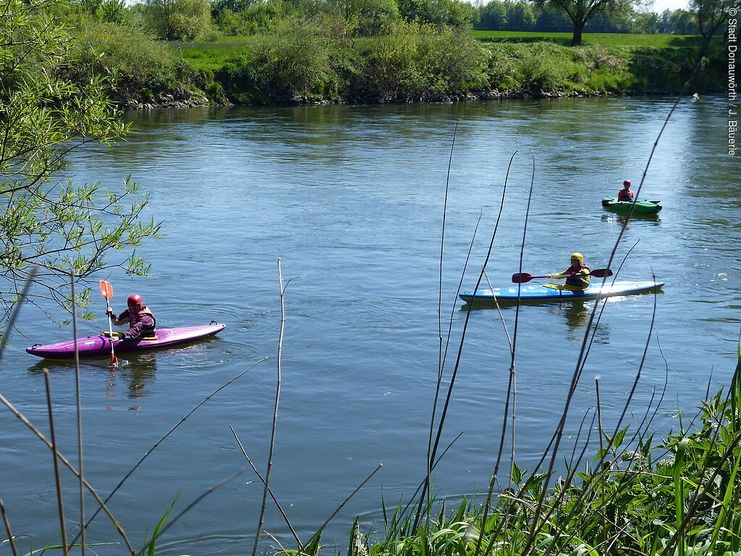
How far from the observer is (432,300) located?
50.5 ft

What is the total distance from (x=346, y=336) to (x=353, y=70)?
37756mm

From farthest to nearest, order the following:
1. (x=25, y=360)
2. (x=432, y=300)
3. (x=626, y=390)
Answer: (x=432, y=300)
(x=25, y=360)
(x=626, y=390)

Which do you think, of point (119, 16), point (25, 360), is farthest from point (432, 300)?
point (119, 16)

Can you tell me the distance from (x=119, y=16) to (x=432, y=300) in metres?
38.3

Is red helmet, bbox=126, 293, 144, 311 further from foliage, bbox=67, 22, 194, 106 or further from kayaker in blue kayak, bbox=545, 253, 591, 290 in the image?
foliage, bbox=67, 22, 194, 106

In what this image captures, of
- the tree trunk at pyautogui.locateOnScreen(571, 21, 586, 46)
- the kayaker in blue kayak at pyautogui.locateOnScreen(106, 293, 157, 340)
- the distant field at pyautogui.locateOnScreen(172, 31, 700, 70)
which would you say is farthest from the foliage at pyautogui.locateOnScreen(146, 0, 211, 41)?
the kayaker in blue kayak at pyautogui.locateOnScreen(106, 293, 157, 340)

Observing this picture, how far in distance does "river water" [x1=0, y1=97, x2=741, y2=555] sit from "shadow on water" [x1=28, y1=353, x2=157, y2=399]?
1.7 inches

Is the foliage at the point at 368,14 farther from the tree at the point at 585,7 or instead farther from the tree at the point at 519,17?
the tree at the point at 519,17

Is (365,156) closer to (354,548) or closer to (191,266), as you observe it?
(191,266)

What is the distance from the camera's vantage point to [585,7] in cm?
6944

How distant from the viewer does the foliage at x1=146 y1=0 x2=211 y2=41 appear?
5859 centimetres

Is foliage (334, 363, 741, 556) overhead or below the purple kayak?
overhead

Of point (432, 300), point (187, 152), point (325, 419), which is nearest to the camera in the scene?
point (325, 419)

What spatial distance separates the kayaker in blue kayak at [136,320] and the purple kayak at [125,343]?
9 centimetres
